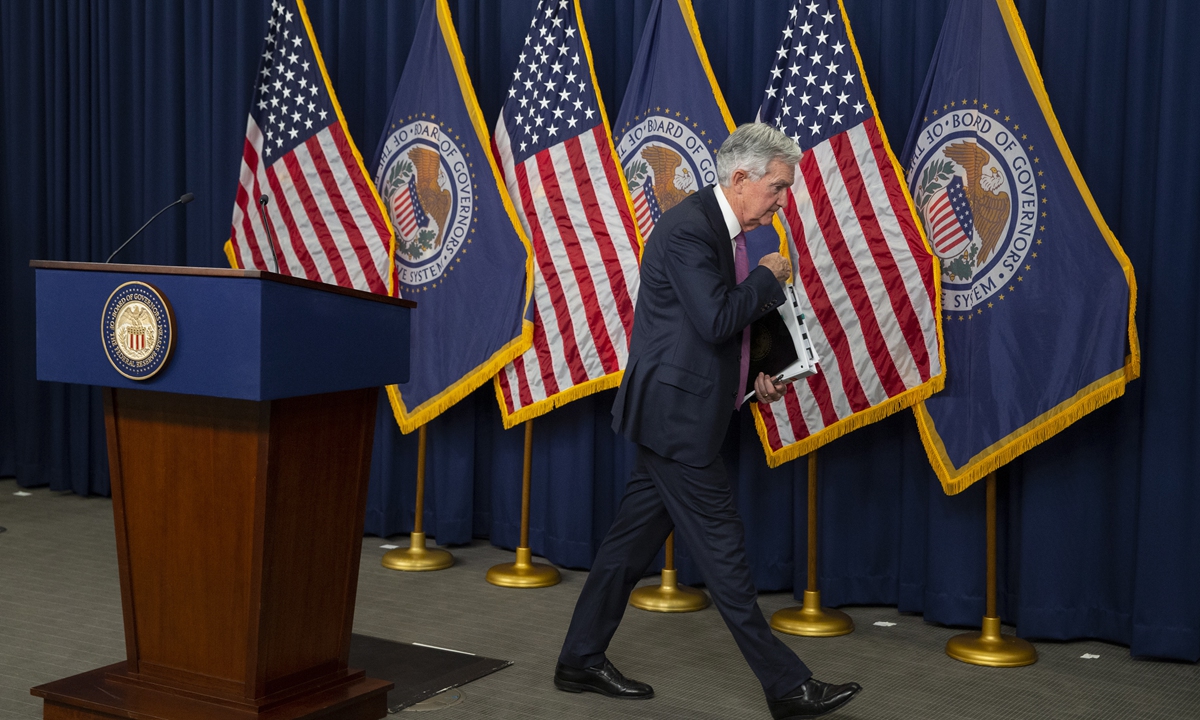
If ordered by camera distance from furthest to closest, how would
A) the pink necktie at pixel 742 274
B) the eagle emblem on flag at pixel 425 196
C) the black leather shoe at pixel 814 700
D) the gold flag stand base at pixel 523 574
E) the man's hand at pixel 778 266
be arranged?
the eagle emblem on flag at pixel 425 196
the gold flag stand base at pixel 523 574
the pink necktie at pixel 742 274
the man's hand at pixel 778 266
the black leather shoe at pixel 814 700

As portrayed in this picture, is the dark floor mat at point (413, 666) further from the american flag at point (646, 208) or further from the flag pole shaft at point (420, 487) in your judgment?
the american flag at point (646, 208)

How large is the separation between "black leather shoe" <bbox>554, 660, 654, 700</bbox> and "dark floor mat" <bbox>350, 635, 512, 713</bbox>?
0.27 meters

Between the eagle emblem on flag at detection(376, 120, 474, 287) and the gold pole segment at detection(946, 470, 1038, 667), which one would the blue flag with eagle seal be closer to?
the eagle emblem on flag at detection(376, 120, 474, 287)

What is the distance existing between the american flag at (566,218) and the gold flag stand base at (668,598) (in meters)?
0.75

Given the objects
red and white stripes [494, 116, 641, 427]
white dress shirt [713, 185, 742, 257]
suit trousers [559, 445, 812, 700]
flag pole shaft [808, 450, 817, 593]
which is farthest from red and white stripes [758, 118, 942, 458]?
suit trousers [559, 445, 812, 700]

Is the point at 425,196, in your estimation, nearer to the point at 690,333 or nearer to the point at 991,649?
the point at 690,333

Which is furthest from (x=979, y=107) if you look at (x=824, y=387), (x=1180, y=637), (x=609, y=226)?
(x=1180, y=637)

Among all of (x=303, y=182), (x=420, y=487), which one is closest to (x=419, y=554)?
(x=420, y=487)

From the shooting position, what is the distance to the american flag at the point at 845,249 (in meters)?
3.71

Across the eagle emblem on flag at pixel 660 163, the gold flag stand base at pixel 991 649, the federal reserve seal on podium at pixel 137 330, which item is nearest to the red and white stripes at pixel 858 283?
the eagle emblem on flag at pixel 660 163

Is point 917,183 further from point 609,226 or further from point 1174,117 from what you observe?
point 609,226

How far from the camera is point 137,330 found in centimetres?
242

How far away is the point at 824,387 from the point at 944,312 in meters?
0.46

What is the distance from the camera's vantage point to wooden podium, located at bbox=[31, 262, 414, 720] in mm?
2348
